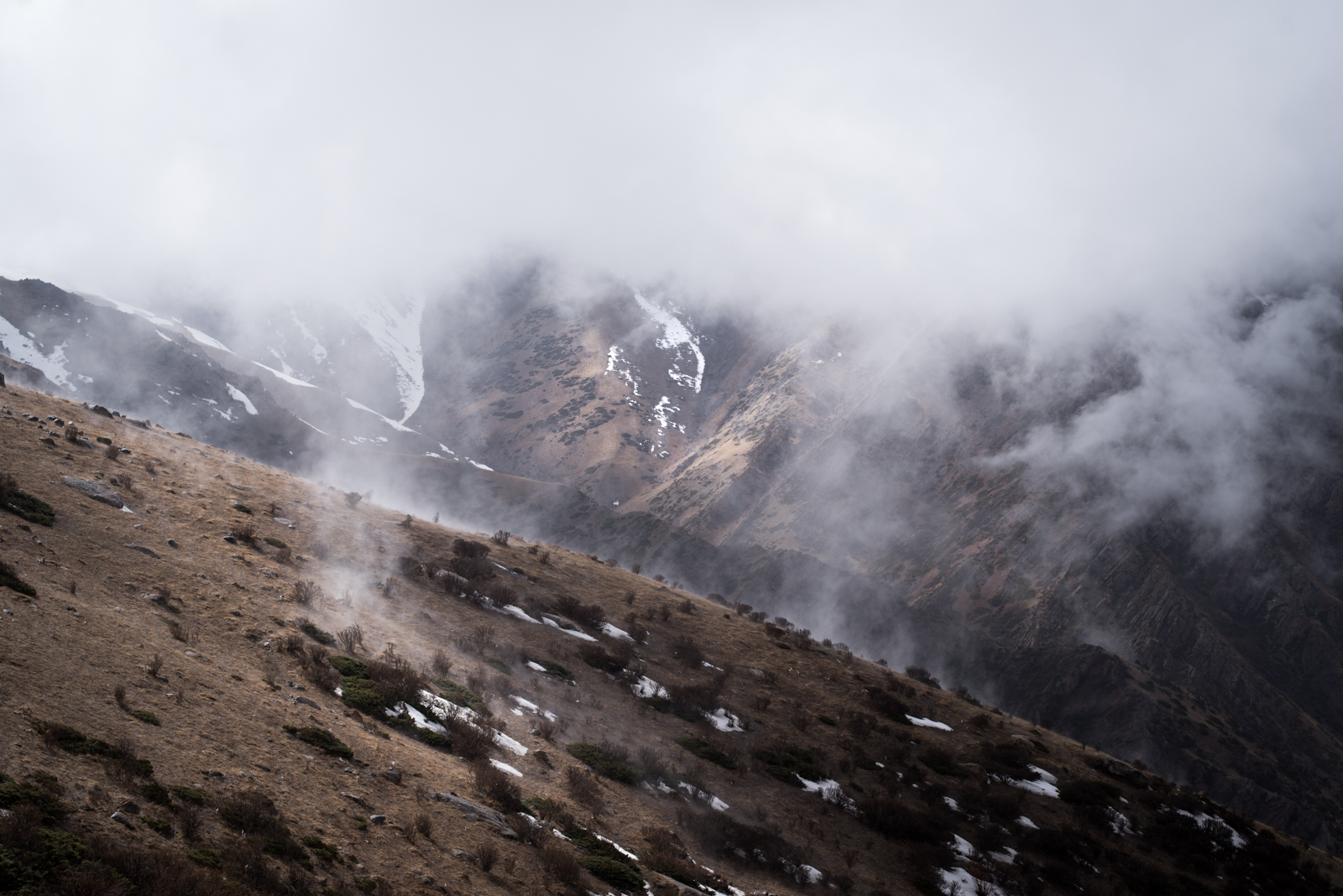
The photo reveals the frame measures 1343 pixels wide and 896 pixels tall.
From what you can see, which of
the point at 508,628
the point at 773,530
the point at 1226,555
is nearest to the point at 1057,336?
the point at 1226,555

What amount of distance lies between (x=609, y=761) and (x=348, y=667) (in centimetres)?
693

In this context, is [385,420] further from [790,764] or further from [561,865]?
[561,865]

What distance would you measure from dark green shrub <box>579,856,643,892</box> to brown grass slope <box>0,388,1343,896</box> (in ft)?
0.29

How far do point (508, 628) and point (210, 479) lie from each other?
12.4 metres

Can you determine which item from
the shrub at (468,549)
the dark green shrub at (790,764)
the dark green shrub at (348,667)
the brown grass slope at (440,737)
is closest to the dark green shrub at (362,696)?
the brown grass slope at (440,737)

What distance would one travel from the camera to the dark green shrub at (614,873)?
13.6 m

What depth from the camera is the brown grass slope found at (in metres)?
10.3

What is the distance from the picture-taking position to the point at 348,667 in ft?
56.4

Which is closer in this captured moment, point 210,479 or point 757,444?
point 210,479

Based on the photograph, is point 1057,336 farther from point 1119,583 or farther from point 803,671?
point 803,671

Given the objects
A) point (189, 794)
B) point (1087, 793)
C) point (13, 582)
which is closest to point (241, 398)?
point (13, 582)

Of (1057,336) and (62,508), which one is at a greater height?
(1057,336)

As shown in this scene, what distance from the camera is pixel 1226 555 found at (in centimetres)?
12650

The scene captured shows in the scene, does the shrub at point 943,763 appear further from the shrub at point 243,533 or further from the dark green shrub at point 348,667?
the shrub at point 243,533
